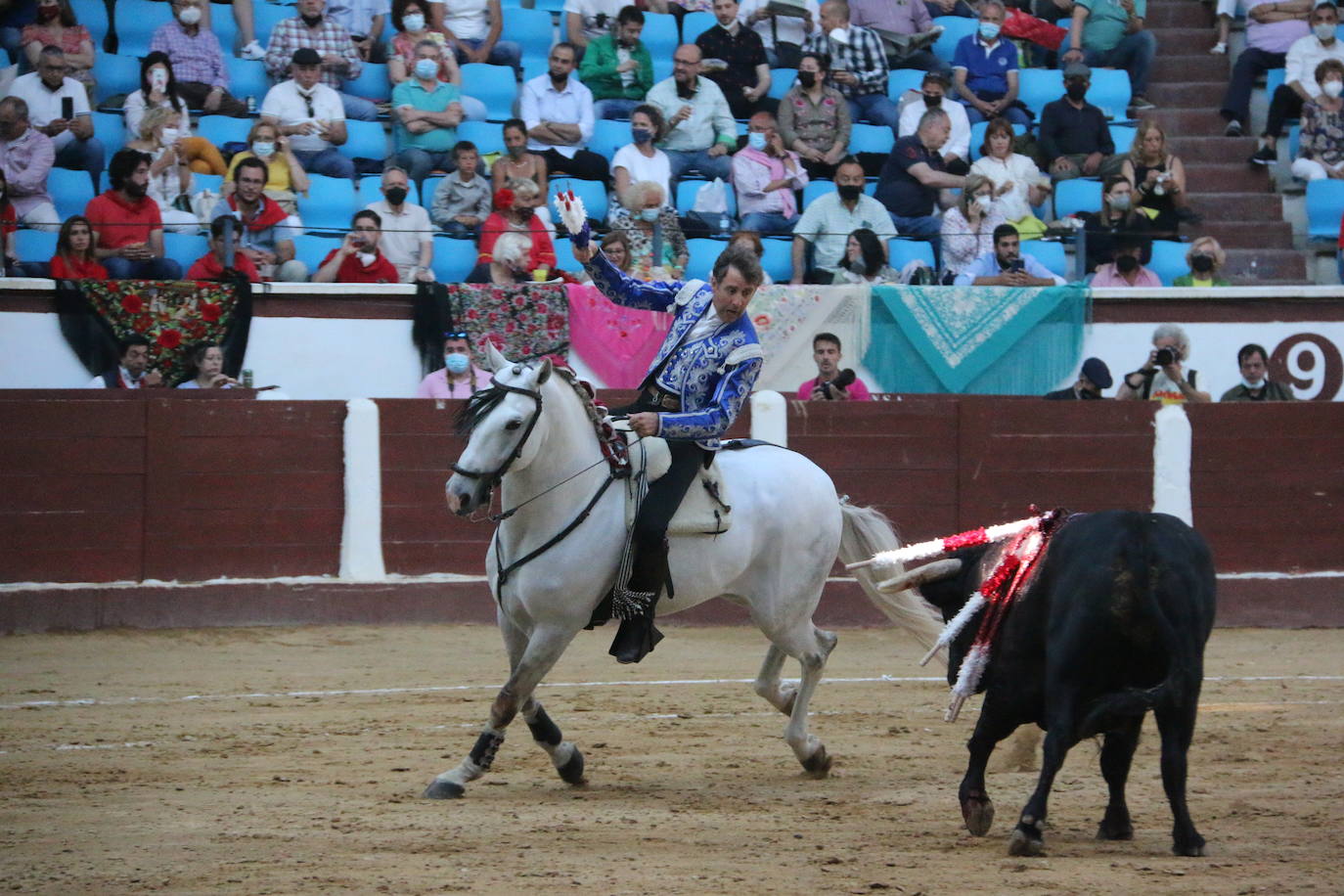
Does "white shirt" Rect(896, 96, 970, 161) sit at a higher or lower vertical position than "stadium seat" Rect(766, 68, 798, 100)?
lower

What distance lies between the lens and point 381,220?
10.9 metres

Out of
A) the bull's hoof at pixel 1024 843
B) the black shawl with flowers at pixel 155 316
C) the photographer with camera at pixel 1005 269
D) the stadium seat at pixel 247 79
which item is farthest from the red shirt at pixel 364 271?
the bull's hoof at pixel 1024 843

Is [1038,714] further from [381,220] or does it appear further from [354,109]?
[354,109]

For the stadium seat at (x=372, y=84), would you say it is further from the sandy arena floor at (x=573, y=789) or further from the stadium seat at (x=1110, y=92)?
the stadium seat at (x=1110, y=92)

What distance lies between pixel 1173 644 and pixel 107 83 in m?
9.19

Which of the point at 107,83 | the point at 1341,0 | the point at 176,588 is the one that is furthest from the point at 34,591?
the point at 1341,0

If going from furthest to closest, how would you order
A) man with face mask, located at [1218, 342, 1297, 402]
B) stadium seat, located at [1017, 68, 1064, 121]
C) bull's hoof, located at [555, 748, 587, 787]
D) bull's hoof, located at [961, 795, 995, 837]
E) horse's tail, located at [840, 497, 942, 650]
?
stadium seat, located at [1017, 68, 1064, 121] < man with face mask, located at [1218, 342, 1297, 402] < horse's tail, located at [840, 497, 942, 650] < bull's hoof, located at [555, 748, 587, 787] < bull's hoof, located at [961, 795, 995, 837]

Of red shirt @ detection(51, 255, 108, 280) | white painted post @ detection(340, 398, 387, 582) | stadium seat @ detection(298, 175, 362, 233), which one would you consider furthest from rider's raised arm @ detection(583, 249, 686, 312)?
stadium seat @ detection(298, 175, 362, 233)

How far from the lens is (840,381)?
10594 mm

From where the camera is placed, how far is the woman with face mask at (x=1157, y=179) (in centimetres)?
1277

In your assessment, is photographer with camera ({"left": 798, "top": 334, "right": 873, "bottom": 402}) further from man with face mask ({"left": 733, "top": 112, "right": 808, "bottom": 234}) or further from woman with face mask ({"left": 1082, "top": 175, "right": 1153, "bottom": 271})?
woman with face mask ({"left": 1082, "top": 175, "right": 1153, "bottom": 271})

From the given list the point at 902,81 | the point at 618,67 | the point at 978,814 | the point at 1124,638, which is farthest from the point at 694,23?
the point at 1124,638

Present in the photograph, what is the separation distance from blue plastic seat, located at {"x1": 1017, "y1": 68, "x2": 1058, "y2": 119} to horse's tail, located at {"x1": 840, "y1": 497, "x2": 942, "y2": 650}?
26.8 ft

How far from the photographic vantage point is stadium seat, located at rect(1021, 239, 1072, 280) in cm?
1226
